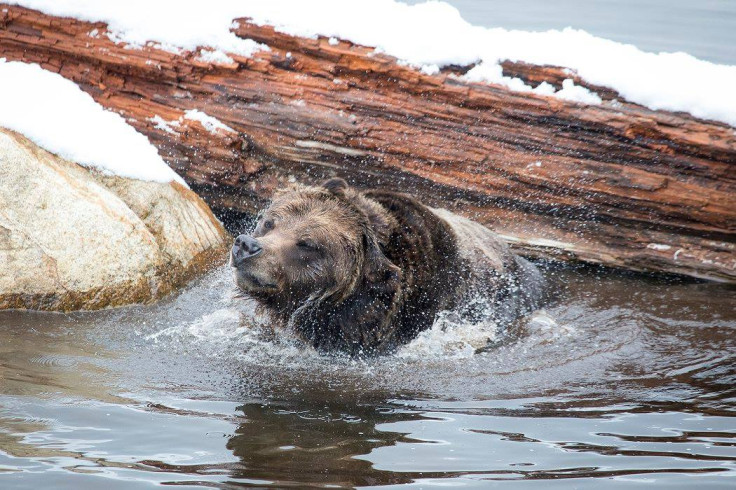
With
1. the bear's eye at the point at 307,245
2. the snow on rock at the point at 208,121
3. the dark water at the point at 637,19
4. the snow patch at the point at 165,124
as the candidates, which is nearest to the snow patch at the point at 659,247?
the bear's eye at the point at 307,245

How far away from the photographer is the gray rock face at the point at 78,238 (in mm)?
6164

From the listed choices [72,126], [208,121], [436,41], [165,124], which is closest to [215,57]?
[208,121]

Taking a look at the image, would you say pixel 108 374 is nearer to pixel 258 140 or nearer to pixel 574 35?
pixel 258 140

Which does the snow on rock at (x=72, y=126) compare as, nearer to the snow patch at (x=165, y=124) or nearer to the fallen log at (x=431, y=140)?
the snow patch at (x=165, y=124)

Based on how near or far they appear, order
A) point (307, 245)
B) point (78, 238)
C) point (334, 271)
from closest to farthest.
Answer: point (307, 245) < point (334, 271) < point (78, 238)

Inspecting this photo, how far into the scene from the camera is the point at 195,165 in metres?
7.92

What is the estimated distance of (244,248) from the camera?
5246mm

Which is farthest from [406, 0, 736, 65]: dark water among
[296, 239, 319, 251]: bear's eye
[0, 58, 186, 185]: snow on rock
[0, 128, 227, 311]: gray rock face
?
[296, 239, 319, 251]: bear's eye

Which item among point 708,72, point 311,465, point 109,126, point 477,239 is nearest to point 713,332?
point 477,239

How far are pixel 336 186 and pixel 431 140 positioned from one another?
76.8 inches

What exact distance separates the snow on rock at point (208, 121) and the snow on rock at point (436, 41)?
64cm

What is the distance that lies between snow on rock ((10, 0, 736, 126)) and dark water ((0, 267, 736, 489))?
1.97 meters

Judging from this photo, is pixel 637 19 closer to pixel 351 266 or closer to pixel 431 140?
pixel 431 140

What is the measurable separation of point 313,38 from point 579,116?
2.52 metres
